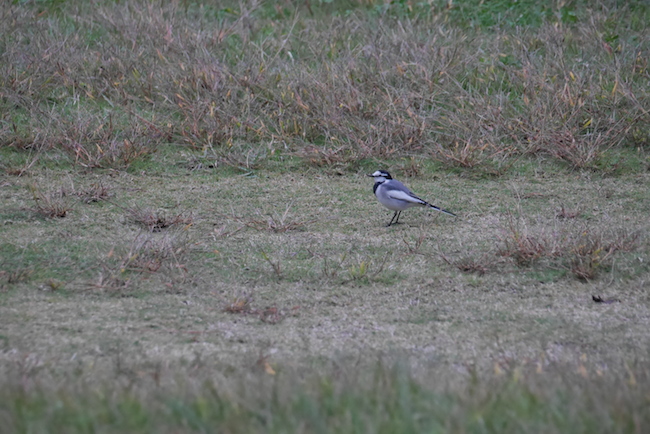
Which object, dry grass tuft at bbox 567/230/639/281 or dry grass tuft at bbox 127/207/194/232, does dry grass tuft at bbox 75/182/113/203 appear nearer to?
dry grass tuft at bbox 127/207/194/232

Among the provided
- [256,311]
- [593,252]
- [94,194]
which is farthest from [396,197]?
[94,194]

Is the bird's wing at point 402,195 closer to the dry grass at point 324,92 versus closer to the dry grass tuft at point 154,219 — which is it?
the dry grass at point 324,92

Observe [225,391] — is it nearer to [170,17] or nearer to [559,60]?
[559,60]

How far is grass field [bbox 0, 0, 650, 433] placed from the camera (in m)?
2.67

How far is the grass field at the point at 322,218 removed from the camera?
267 cm

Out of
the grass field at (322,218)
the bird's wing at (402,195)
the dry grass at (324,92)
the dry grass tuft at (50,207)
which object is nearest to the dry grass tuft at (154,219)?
the grass field at (322,218)

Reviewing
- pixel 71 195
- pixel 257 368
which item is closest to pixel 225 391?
pixel 257 368

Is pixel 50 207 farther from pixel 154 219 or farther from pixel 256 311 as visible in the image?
pixel 256 311

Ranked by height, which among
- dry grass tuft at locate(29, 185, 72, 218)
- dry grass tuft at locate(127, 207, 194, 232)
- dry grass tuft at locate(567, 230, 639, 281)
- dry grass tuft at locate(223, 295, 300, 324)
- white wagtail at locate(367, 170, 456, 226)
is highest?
dry grass tuft at locate(567, 230, 639, 281)

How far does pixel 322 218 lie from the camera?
6152 mm

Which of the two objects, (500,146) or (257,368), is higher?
(257,368)

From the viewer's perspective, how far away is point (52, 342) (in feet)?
12.4

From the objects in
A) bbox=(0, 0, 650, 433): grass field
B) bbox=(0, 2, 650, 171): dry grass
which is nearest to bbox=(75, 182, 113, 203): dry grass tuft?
bbox=(0, 0, 650, 433): grass field

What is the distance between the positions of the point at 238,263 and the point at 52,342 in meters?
1.53
